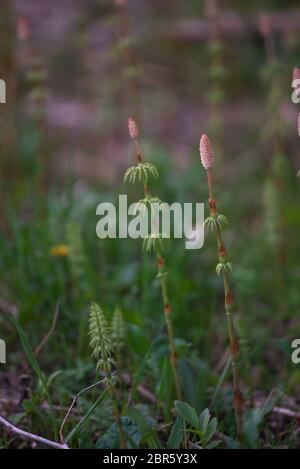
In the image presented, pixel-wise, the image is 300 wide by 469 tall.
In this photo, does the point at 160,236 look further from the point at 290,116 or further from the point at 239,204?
the point at 290,116

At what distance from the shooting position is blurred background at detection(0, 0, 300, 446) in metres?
2.54

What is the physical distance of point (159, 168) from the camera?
3867 mm

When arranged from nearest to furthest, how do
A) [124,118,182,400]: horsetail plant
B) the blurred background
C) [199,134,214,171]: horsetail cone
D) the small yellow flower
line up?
[199,134,214,171]: horsetail cone, [124,118,182,400]: horsetail plant, the blurred background, the small yellow flower

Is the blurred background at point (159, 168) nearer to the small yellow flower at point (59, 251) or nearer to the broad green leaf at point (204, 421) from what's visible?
the small yellow flower at point (59, 251)

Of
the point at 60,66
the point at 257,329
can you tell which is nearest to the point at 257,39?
the point at 60,66

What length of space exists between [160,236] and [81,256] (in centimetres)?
85

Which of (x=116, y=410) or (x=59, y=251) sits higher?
(x=59, y=251)

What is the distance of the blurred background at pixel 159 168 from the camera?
2.54 m

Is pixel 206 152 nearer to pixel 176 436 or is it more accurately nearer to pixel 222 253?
pixel 222 253

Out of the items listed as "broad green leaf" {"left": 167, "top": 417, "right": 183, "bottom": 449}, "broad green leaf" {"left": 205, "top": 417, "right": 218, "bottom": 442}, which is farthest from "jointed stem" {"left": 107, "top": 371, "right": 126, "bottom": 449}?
"broad green leaf" {"left": 205, "top": 417, "right": 218, "bottom": 442}

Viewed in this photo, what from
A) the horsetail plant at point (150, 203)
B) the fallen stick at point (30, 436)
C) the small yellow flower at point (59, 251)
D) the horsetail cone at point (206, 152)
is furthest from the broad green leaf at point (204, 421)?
the small yellow flower at point (59, 251)

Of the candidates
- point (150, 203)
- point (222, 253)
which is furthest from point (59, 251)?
point (222, 253)

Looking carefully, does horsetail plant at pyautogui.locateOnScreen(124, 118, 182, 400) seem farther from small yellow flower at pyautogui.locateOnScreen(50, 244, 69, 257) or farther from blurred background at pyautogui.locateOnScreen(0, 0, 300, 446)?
small yellow flower at pyautogui.locateOnScreen(50, 244, 69, 257)
